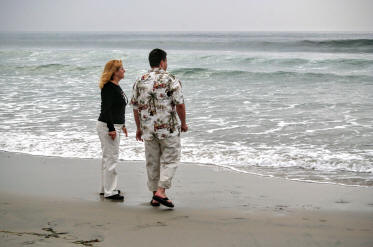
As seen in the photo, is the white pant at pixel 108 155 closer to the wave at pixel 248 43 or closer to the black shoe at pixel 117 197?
the black shoe at pixel 117 197

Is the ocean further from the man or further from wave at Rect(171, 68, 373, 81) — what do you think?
the man

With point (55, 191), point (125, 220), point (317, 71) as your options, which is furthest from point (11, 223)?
point (317, 71)

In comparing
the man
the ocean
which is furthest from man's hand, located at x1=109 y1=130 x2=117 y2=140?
the ocean

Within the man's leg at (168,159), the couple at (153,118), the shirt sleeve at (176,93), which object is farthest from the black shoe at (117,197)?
the shirt sleeve at (176,93)

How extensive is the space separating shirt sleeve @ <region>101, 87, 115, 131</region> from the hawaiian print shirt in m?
0.31

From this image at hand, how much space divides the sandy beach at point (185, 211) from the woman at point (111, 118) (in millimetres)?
233

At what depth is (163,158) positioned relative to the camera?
4824 mm

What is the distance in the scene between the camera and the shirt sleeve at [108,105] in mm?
4930

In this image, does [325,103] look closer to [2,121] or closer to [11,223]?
[2,121]

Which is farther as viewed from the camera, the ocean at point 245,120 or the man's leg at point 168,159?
the ocean at point 245,120

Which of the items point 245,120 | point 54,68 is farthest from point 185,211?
point 54,68

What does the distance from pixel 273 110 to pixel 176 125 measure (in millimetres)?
7684

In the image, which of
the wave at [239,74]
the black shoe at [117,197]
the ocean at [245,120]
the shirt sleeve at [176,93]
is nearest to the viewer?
the shirt sleeve at [176,93]

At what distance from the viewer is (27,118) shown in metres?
10.9
